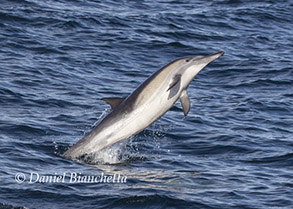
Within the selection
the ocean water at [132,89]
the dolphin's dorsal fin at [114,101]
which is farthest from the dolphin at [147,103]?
the ocean water at [132,89]

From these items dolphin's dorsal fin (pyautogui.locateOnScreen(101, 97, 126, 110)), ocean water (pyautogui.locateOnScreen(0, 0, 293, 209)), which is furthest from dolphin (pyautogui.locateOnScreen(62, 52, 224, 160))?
ocean water (pyautogui.locateOnScreen(0, 0, 293, 209))

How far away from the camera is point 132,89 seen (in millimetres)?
19719

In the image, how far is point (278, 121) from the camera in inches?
700

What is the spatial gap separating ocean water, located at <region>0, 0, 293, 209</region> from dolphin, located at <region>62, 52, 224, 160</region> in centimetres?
73

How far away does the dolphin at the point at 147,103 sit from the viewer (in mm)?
12148

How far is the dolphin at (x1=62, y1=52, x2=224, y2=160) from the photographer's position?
12.1 meters

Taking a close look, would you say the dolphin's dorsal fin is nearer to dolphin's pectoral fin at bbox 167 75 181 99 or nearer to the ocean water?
dolphin's pectoral fin at bbox 167 75 181 99

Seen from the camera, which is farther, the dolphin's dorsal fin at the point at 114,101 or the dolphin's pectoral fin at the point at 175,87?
the dolphin's dorsal fin at the point at 114,101

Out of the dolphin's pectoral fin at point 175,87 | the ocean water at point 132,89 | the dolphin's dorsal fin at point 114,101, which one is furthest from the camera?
the dolphin's dorsal fin at point 114,101

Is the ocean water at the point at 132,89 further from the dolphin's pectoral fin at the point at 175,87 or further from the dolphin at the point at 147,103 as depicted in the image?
the dolphin's pectoral fin at the point at 175,87

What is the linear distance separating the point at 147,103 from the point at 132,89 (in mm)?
7568

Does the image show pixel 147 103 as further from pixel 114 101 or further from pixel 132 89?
pixel 132 89

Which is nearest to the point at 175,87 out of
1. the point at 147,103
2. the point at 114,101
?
the point at 147,103

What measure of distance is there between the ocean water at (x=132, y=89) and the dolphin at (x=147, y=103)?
28.8 inches
